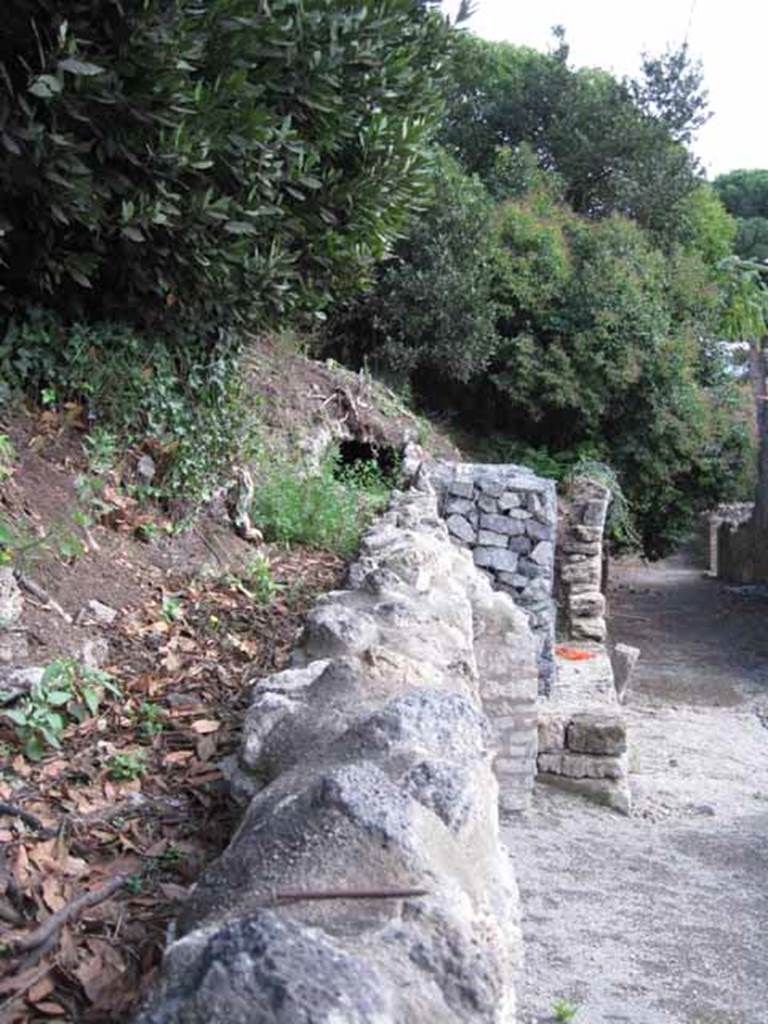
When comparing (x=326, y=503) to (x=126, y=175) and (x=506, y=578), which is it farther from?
(x=506, y=578)

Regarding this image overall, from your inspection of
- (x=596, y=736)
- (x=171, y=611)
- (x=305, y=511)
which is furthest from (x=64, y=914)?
(x=596, y=736)

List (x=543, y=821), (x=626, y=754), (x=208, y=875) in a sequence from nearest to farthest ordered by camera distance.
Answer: (x=208, y=875) → (x=543, y=821) → (x=626, y=754)

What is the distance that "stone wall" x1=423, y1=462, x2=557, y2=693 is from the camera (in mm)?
9328

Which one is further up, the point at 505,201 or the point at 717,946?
the point at 505,201

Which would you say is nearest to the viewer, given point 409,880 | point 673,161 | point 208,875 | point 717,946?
point 409,880

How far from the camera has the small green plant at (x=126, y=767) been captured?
2.60 metres

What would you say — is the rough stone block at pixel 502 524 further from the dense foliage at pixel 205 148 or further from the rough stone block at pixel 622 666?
the dense foliage at pixel 205 148

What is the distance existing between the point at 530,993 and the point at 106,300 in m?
3.66

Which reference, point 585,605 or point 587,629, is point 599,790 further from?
point 585,605

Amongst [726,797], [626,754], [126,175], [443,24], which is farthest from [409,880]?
[726,797]

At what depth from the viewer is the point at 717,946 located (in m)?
5.68

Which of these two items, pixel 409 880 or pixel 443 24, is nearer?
pixel 409 880

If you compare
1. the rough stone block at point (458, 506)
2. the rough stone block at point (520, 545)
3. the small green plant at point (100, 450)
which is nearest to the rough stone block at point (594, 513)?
the rough stone block at point (520, 545)

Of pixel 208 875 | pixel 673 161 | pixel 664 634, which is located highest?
pixel 673 161
